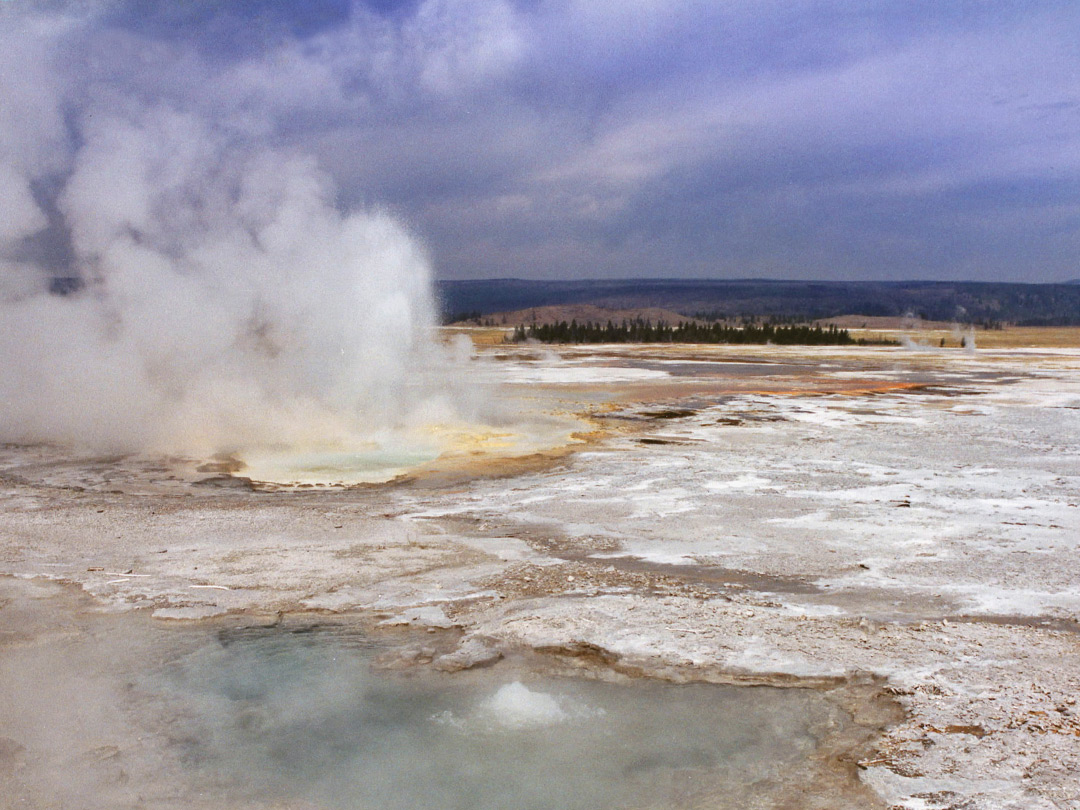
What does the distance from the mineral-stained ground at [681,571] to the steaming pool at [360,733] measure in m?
0.11

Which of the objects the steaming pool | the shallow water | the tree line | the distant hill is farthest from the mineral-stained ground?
the distant hill

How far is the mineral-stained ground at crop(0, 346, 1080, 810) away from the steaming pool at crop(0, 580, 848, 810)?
11cm

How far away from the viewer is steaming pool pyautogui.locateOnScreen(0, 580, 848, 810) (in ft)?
11.2

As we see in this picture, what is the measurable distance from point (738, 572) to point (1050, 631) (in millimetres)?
1909

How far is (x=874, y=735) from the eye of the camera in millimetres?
3787

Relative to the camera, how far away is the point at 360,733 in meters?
3.91

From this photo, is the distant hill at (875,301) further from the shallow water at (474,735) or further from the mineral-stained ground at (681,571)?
the shallow water at (474,735)

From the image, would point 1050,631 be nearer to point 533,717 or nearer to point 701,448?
point 533,717

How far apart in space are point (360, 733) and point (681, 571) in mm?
2874

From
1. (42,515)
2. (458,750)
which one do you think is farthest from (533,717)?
(42,515)

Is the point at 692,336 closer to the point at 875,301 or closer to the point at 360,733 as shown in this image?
the point at 360,733

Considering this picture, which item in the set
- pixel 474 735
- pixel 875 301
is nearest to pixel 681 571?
pixel 474 735

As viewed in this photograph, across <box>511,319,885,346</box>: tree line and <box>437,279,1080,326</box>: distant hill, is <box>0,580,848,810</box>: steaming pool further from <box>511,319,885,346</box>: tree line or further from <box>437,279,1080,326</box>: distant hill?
<box>437,279,1080,326</box>: distant hill

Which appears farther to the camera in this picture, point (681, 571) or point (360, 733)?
point (681, 571)
